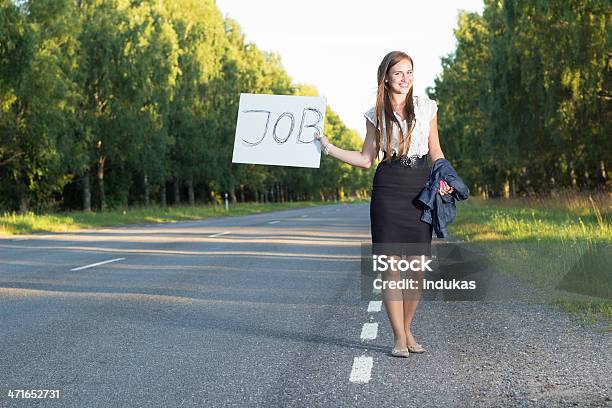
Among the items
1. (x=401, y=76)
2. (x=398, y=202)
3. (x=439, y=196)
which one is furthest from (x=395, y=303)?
(x=401, y=76)

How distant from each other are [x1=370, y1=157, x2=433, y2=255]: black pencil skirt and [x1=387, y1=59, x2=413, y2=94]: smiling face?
51 cm

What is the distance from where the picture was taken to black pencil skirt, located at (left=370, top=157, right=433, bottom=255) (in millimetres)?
5551

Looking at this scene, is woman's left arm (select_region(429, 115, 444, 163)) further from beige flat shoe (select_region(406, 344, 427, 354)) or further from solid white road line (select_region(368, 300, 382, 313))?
solid white road line (select_region(368, 300, 382, 313))

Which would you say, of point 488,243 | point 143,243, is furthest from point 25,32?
point 488,243

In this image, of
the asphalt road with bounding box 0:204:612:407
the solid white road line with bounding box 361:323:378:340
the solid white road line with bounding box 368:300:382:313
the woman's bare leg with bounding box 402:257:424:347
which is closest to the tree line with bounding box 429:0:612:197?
the solid white road line with bounding box 368:300:382:313

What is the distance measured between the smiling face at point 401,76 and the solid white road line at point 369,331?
2.33 m

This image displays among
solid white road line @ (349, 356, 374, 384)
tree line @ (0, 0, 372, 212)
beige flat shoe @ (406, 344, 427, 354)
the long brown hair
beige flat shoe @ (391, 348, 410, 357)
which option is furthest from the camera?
tree line @ (0, 0, 372, 212)

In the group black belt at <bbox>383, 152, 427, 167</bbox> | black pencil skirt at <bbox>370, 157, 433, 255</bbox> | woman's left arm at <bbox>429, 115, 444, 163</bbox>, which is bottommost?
black pencil skirt at <bbox>370, 157, 433, 255</bbox>

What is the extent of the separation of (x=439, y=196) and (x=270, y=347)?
1984 millimetres

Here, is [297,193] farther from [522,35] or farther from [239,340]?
[239,340]

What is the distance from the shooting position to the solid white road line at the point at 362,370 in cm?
529

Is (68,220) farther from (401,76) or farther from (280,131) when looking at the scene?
(401,76)

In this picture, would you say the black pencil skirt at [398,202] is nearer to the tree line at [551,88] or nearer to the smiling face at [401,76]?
the smiling face at [401,76]

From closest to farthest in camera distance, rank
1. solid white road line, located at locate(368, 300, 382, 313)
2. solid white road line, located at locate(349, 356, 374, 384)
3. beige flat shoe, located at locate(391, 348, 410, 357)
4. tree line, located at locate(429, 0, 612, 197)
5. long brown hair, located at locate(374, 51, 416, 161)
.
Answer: solid white road line, located at locate(349, 356, 374, 384), long brown hair, located at locate(374, 51, 416, 161), beige flat shoe, located at locate(391, 348, 410, 357), solid white road line, located at locate(368, 300, 382, 313), tree line, located at locate(429, 0, 612, 197)
